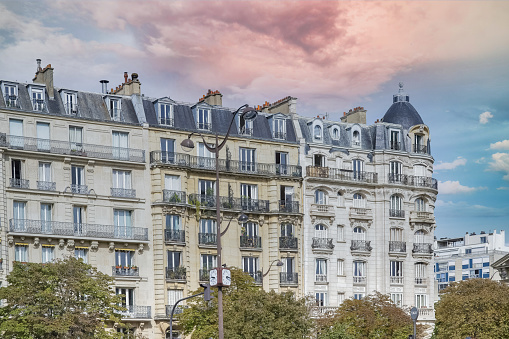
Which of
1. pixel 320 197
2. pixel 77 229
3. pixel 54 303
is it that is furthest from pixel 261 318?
pixel 320 197

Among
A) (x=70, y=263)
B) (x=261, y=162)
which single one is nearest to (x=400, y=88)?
(x=261, y=162)

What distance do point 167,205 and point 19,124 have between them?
433 inches

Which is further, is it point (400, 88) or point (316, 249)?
point (400, 88)

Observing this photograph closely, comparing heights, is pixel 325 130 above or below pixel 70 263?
above

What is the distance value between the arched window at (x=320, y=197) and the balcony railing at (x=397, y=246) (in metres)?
6.28

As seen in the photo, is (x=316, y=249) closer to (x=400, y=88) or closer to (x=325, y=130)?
(x=325, y=130)

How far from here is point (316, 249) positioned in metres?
76.1

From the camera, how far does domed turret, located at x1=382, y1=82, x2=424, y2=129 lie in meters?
84.1

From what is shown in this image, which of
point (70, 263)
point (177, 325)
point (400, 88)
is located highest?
point (400, 88)

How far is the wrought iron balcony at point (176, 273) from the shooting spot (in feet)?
224

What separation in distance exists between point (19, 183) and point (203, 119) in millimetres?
15074

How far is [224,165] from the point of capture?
73062 millimetres

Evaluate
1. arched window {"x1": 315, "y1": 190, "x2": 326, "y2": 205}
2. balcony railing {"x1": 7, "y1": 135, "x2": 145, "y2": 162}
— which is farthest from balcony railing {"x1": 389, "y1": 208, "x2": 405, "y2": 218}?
balcony railing {"x1": 7, "y1": 135, "x2": 145, "y2": 162}

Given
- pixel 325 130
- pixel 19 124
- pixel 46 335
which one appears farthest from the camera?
pixel 325 130
